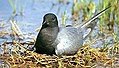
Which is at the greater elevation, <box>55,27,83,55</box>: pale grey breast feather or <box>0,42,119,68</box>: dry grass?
<box>55,27,83,55</box>: pale grey breast feather

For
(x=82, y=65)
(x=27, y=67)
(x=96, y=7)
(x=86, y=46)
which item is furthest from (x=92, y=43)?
(x=96, y=7)

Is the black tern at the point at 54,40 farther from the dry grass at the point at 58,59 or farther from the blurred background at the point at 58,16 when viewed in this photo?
the blurred background at the point at 58,16

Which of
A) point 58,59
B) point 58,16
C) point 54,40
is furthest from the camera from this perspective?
point 58,16

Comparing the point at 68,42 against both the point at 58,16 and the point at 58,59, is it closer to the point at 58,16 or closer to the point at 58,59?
the point at 58,59

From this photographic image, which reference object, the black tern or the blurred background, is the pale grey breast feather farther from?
the blurred background

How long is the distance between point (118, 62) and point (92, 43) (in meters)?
0.50

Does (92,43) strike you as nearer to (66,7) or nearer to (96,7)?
(96,7)

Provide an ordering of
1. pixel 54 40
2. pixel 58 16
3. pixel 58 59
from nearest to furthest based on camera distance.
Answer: pixel 58 59
pixel 54 40
pixel 58 16

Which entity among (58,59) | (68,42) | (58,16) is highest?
(58,16)

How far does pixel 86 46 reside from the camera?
6.27m

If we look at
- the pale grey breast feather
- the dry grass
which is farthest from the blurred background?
the pale grey breast feather

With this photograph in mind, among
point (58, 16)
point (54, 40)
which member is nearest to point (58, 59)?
point (54, 40)

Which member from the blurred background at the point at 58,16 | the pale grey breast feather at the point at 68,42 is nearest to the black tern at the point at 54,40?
the pale grey breast feather at the point at 68,42

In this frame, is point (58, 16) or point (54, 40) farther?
point (58, 16)
